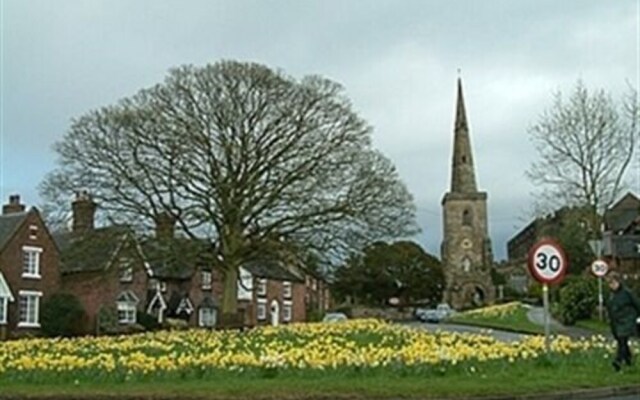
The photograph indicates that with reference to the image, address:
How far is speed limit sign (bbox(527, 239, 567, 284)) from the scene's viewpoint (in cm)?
1733

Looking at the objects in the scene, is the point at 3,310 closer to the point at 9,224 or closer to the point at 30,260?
the point at 30,260

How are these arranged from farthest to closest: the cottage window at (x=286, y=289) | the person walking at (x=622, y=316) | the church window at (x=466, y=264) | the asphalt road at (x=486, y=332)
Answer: the church window at (x=466, y=264) < the cottage window at (x=286, y=289) < the asphalt road at (x=486, y=332) < the person walking at (x=622, y=316)

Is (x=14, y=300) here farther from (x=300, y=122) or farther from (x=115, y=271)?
(x=300, y=122)

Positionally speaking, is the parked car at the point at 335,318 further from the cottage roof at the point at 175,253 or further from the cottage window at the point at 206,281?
the cottage window at the point at 206,281

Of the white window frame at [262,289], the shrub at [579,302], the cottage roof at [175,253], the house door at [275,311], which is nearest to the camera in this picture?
the cottage roof at [175,253]

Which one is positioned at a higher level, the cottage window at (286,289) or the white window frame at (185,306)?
the cottage window at (286,289)

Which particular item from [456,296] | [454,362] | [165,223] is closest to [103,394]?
[454,362]

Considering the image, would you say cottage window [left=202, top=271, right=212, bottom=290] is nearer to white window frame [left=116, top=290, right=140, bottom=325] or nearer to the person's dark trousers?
white window frame [left=116, top=290, right=140, bottom=325]

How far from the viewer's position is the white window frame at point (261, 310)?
79.9m

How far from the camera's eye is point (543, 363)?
1744cm

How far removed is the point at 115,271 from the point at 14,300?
45.7 feet

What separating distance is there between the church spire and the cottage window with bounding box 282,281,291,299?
35.4 m

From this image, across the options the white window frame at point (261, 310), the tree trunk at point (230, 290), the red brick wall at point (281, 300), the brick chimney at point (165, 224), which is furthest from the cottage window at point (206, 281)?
the brick chimney at point (165, 224)

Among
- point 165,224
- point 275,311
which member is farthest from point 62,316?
point 275,311
